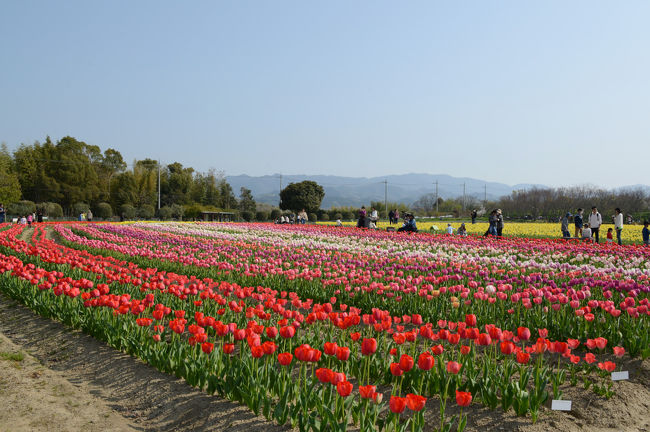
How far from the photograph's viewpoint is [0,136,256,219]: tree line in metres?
51.2

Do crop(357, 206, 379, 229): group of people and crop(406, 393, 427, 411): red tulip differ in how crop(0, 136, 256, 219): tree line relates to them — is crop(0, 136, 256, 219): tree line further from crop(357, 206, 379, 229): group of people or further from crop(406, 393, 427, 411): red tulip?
crop(406, 393, 427, 411): red tulip

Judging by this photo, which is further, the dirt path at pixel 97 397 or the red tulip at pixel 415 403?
the dirt path at pixel 97 397

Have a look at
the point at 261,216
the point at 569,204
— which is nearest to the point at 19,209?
the point at 261,216

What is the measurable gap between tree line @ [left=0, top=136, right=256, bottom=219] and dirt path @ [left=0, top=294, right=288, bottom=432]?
156 ft

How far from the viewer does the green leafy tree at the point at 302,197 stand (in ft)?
205

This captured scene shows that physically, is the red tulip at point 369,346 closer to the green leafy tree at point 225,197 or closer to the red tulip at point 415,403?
the red tulip at point 415,403

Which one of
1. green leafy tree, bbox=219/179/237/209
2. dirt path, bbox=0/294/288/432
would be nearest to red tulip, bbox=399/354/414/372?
dirt path, bbox=0/294/288/432

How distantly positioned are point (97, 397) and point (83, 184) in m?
60.8

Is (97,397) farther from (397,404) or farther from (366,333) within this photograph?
(397,404)

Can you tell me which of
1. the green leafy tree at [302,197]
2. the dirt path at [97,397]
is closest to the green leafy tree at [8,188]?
the green leafy tree at [302,197]

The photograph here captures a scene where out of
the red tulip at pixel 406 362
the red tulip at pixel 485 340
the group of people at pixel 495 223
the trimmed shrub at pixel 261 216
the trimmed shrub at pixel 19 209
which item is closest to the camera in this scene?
the red tulip at pixel 406 362

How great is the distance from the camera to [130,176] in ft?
200

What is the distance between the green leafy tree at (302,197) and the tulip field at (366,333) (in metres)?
51.5

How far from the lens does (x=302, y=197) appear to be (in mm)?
62500
